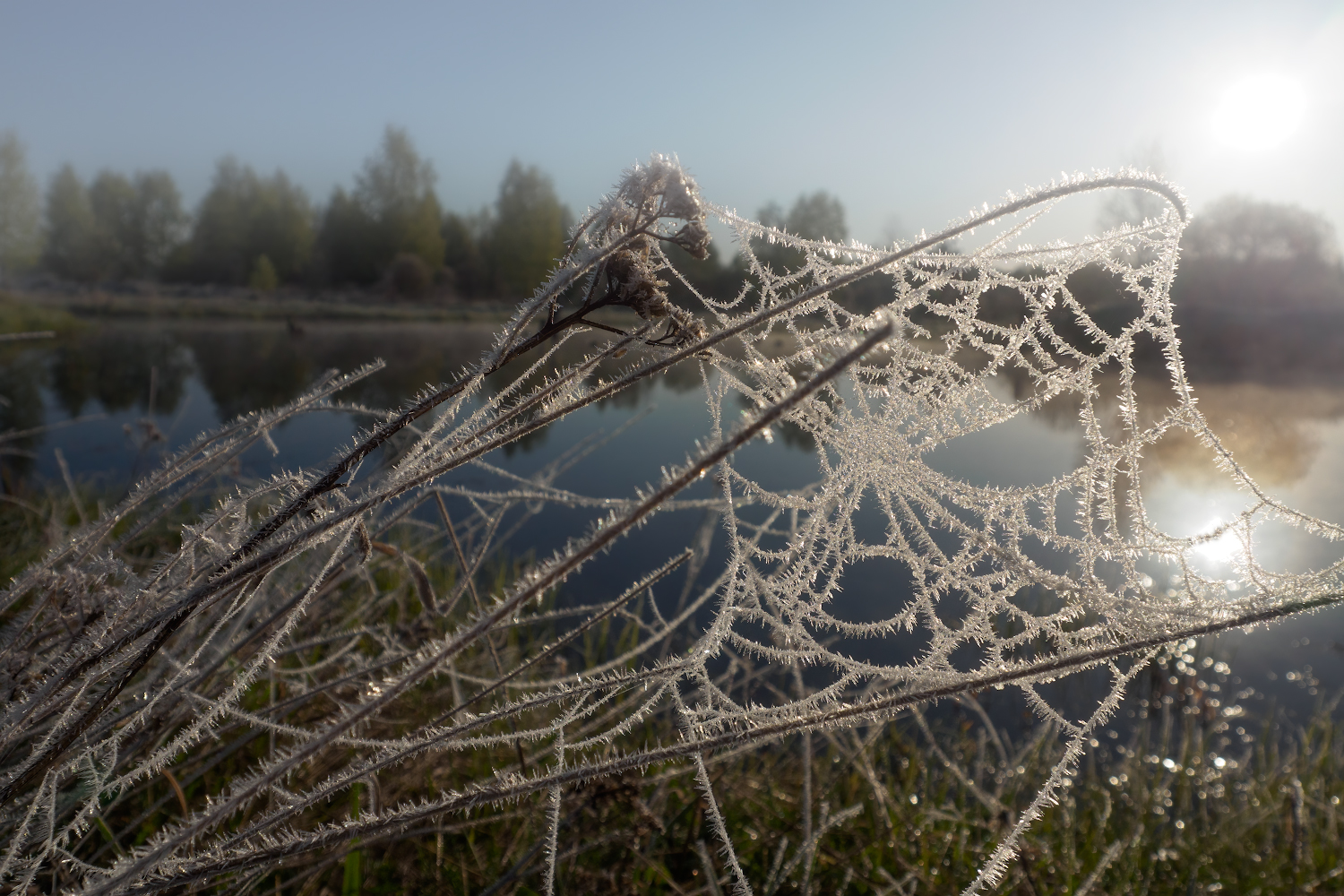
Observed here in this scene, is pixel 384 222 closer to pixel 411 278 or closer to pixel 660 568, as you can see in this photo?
pixel 411 278

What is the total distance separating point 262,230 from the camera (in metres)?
33.4

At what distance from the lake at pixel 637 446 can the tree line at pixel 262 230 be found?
32.0 ft

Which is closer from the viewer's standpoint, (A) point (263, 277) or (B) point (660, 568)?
(B) point (660, 568)

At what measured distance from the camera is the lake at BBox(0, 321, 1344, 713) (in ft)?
17.3

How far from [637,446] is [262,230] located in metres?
32.9

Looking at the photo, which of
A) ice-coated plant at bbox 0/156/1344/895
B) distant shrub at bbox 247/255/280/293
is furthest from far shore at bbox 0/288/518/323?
ice-coated plant at bbox 0/156/1344/895

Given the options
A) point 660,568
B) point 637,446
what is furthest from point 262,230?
point 660,568

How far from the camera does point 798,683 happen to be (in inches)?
59.1

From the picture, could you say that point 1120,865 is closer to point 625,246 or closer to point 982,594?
point 982,594

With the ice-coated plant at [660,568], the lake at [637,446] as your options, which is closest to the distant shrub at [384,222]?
the lake at [637,446]

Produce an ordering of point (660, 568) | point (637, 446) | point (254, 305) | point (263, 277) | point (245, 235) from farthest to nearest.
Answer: point (245, 235) → point (263, 277) → point (254, 305) → point (637, 446) → point (660, 568)

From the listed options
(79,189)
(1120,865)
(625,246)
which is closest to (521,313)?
(625,246)

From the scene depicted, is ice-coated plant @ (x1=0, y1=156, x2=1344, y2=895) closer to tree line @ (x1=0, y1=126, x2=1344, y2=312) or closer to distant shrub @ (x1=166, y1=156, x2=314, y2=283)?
tree line @ (x1=0, y1=126, x2=1344, y2=312)

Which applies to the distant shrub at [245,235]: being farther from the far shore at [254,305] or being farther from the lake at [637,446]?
the lake at [637,446]
